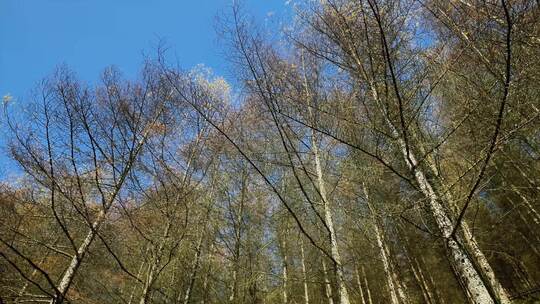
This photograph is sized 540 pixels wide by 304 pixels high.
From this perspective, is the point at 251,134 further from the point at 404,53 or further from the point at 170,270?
the point at 404,53

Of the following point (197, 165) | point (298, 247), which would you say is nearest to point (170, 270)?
point (197, 165)

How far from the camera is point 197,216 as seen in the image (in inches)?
270

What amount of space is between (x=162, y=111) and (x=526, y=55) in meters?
6.03

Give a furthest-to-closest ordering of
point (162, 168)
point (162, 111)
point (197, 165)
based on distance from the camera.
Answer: point (197, 165), point (162, 111), point (162, 168)

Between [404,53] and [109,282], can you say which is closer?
[404,53]

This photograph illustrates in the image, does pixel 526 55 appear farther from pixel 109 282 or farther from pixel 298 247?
pixel 109 282

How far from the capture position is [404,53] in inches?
157

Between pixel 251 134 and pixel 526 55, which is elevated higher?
pixel 251 134

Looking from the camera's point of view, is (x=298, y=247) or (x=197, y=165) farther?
(x=298, y=247)

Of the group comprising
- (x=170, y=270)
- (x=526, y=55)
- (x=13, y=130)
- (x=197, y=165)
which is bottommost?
(x=170, y=270)

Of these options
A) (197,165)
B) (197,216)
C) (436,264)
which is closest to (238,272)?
(197,216)

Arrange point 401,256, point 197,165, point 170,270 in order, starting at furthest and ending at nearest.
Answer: point 401,256
point 197,165
point 170,270

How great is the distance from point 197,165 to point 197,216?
116 centimetres

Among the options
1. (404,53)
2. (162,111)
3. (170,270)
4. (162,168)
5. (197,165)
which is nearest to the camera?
(404,53)
